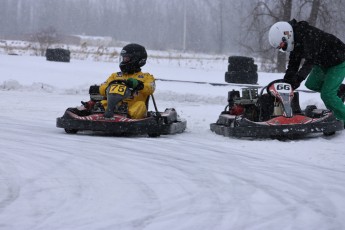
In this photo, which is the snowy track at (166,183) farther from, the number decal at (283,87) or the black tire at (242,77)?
the black tire at (242,77)

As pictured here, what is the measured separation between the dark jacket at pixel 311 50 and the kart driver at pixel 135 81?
5.57 feet

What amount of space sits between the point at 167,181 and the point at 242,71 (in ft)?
42.4

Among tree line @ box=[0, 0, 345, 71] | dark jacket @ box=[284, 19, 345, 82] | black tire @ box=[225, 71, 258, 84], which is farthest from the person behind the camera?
tree line @ box=[0, 0, 345, 71]

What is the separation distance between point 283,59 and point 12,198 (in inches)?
886

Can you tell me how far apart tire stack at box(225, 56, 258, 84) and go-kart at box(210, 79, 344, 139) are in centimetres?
908

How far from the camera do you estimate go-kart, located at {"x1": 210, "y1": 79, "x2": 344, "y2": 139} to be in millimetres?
7488

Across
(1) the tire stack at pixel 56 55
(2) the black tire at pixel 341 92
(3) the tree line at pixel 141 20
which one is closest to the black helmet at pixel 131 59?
(2) the black tire at pixel 341 92

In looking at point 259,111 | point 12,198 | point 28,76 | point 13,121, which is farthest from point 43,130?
point 28,76

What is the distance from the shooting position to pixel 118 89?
7719mm

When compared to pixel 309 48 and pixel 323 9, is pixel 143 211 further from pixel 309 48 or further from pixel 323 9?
pixel 323 9

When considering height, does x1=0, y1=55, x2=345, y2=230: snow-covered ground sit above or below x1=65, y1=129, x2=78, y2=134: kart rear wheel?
below

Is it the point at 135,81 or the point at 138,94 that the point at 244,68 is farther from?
the point at 135,81

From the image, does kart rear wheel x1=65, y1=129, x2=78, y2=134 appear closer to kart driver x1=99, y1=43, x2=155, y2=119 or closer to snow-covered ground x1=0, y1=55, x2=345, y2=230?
snow-covered ground x1=0, y1=55, x2=345, y2=230

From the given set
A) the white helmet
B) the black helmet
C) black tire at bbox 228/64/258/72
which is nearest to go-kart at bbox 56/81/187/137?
the black helmet
